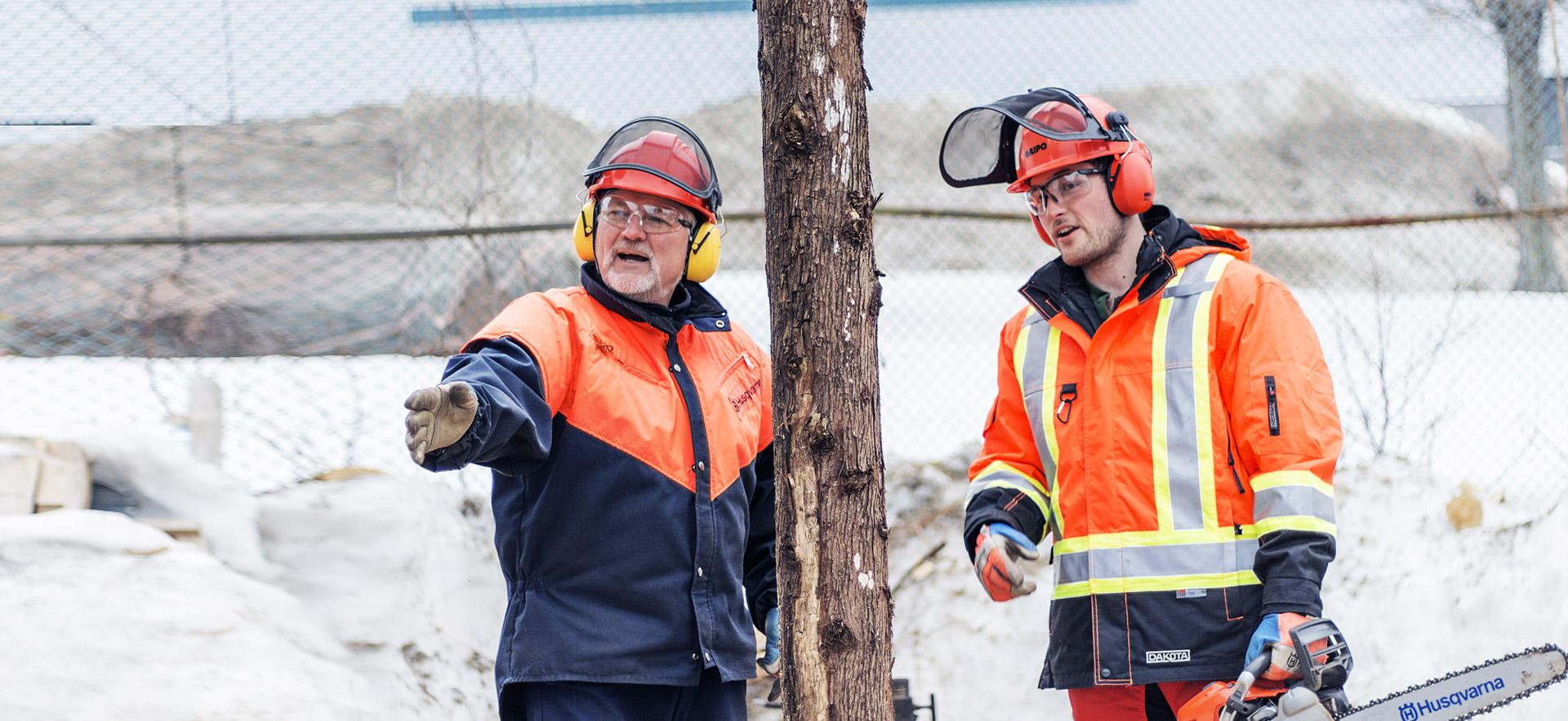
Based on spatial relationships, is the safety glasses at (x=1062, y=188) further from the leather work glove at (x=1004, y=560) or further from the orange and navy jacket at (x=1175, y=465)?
the leather work glove at (x=1004, y=560)

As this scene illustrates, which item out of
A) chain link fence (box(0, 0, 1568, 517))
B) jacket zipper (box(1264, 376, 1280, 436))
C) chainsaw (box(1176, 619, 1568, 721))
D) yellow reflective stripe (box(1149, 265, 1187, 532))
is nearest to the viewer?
chainsaw (box(1176, 619, 1568, 721))

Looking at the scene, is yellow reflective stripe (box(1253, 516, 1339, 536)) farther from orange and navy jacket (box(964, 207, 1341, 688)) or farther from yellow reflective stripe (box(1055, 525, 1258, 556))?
yellow reflective stripe (box(1055, 525, 1258, 556))

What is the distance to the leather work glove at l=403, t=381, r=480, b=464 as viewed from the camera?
2.04 meters

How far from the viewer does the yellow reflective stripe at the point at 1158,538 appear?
259 centimetres

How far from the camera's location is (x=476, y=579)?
5609 mm

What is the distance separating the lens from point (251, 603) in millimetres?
4754

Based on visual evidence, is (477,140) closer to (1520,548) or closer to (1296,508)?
(1296,508)

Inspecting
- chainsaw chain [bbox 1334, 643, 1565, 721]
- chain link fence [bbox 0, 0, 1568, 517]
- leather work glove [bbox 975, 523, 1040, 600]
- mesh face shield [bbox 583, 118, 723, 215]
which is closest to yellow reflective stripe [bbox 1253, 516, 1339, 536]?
chainsaw chain [bbox 1334, 643, 1565, 721]

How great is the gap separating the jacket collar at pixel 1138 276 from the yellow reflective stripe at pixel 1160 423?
0.06m

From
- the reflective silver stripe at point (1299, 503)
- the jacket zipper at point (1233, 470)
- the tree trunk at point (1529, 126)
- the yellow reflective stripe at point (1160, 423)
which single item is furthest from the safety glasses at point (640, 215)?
the tree trunk at point (1529, 126)

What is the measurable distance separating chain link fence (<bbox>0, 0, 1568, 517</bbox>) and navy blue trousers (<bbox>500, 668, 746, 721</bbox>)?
139 inches

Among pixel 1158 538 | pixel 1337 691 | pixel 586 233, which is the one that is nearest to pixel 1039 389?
pixel 1158 538

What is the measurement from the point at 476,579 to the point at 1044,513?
346cm


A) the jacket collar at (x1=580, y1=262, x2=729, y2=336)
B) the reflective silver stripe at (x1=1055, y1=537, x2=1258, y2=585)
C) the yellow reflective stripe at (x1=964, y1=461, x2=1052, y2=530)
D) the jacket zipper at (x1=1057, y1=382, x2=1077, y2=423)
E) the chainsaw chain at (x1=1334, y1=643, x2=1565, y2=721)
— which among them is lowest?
the chainsaw chain at (x1=1334, y1=643, x2=1565, y2=721)
